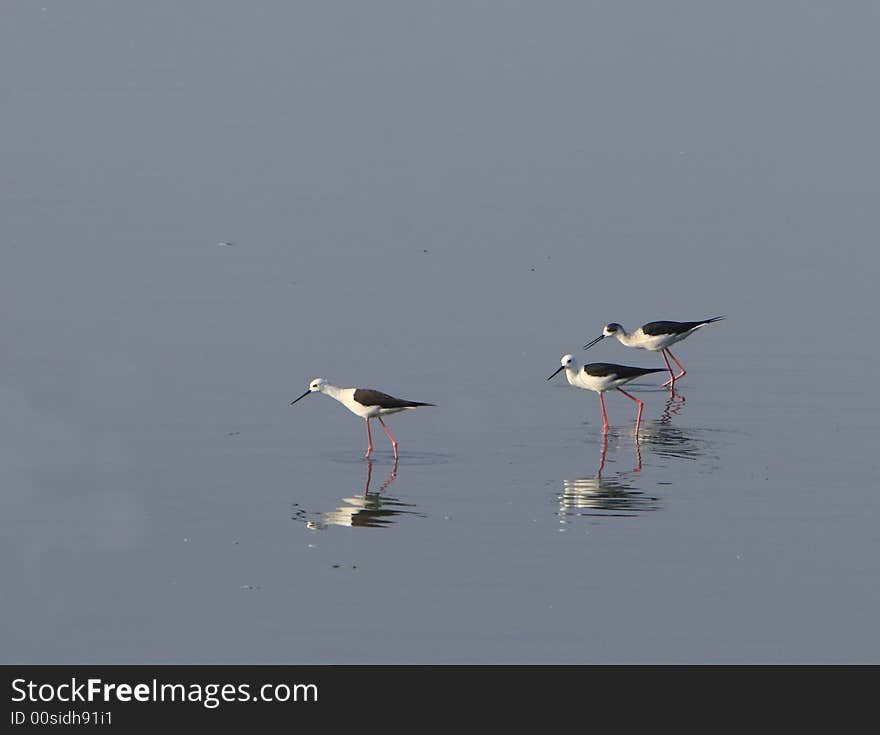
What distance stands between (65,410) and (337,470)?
11.3 ft

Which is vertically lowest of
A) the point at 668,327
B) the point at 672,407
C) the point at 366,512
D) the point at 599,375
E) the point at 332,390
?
the point at 366,512

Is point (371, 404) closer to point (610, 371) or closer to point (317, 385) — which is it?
point (317, 385)

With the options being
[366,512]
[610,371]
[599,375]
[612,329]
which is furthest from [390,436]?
[612,329]

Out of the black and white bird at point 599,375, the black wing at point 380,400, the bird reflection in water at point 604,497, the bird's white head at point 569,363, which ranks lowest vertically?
the bird reflection in water at point 604,497

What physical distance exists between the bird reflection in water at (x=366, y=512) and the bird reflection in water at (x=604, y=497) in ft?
4.96

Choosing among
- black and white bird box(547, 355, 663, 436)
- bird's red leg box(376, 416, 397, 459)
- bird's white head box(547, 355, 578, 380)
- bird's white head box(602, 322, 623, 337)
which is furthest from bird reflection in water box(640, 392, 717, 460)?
bird's red leg box(376, 416, 397, 459)

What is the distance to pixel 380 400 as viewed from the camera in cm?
2036

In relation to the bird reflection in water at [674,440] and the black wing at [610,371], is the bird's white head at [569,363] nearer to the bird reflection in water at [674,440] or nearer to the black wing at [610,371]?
the black wing at [610,371]

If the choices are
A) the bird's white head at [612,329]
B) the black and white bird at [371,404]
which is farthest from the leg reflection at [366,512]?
the bird's white head at [612,329]

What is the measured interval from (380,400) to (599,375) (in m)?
3.06

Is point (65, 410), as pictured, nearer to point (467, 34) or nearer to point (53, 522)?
point (53, 522)

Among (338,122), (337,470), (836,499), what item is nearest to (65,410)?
(337,470)

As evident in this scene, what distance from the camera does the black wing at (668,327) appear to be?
2505cm

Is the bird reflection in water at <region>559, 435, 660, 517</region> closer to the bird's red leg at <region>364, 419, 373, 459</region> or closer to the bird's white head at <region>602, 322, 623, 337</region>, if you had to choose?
the bird's red leg at <region>364, 419, 373, 459</region>
